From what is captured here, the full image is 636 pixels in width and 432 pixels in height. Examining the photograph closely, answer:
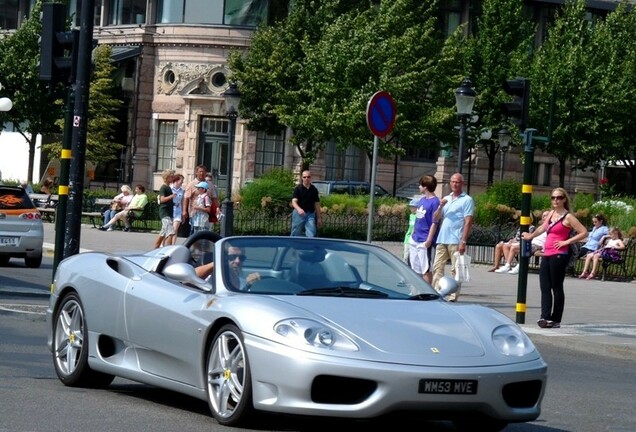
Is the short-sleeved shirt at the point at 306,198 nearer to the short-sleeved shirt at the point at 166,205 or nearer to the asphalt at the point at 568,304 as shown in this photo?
the asphalt at the point at 568,304

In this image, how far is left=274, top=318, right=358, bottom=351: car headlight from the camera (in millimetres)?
8219

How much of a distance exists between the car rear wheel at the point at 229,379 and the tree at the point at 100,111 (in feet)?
162

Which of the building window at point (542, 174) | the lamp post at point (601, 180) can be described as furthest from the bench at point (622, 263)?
the building window at point (542, 174)

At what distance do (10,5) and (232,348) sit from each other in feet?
201

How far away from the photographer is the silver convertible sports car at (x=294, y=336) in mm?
8141

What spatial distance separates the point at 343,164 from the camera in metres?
62.2

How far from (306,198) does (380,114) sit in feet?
18.5

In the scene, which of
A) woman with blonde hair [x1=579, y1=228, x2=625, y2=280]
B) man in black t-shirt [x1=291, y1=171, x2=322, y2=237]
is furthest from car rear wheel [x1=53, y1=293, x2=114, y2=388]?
woman with blonde hair [x1=579, y1=228, x2=625, y2=280]

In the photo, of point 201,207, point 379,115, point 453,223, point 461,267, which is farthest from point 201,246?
point 201,207

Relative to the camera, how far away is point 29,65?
58.8m

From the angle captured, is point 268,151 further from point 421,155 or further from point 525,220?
point 525,220

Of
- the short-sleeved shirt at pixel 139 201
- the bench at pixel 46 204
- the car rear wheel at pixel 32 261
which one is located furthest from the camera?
the bench at pixel 46 204

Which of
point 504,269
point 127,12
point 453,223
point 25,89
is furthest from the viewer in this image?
point 127,12

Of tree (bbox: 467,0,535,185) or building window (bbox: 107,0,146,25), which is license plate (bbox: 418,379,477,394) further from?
building window (bbox: 107,0,146,25)
